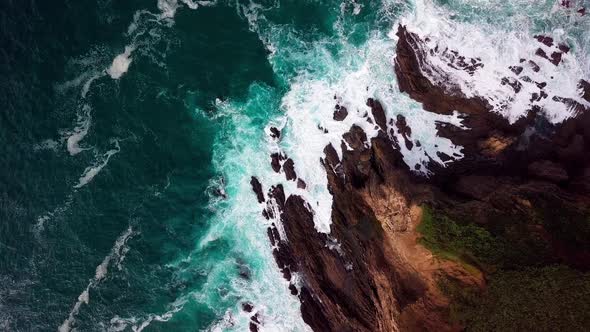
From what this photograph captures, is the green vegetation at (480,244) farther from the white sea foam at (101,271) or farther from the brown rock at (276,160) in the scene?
the white sea foam at (101,271)

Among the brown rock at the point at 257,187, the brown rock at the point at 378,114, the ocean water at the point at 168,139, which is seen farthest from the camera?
the brown rock at the point at 257,187

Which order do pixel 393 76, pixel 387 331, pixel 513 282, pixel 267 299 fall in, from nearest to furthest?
pixel 513 282, pixel 387 331, pixel 393 76, pixel 267 299

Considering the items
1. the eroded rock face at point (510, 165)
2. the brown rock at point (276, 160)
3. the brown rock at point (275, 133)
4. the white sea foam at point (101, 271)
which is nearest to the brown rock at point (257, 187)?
the brown rock at point (276, 160)

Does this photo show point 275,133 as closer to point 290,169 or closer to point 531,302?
point 290,169

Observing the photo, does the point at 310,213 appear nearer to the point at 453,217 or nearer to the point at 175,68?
the point at 453,217

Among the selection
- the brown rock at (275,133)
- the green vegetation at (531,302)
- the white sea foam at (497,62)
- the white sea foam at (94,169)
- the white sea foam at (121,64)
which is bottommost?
the green vegetation at (531,302)

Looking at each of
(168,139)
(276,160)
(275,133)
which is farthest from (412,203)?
(168,139)

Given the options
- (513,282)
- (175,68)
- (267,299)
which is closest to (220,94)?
(175,68)
